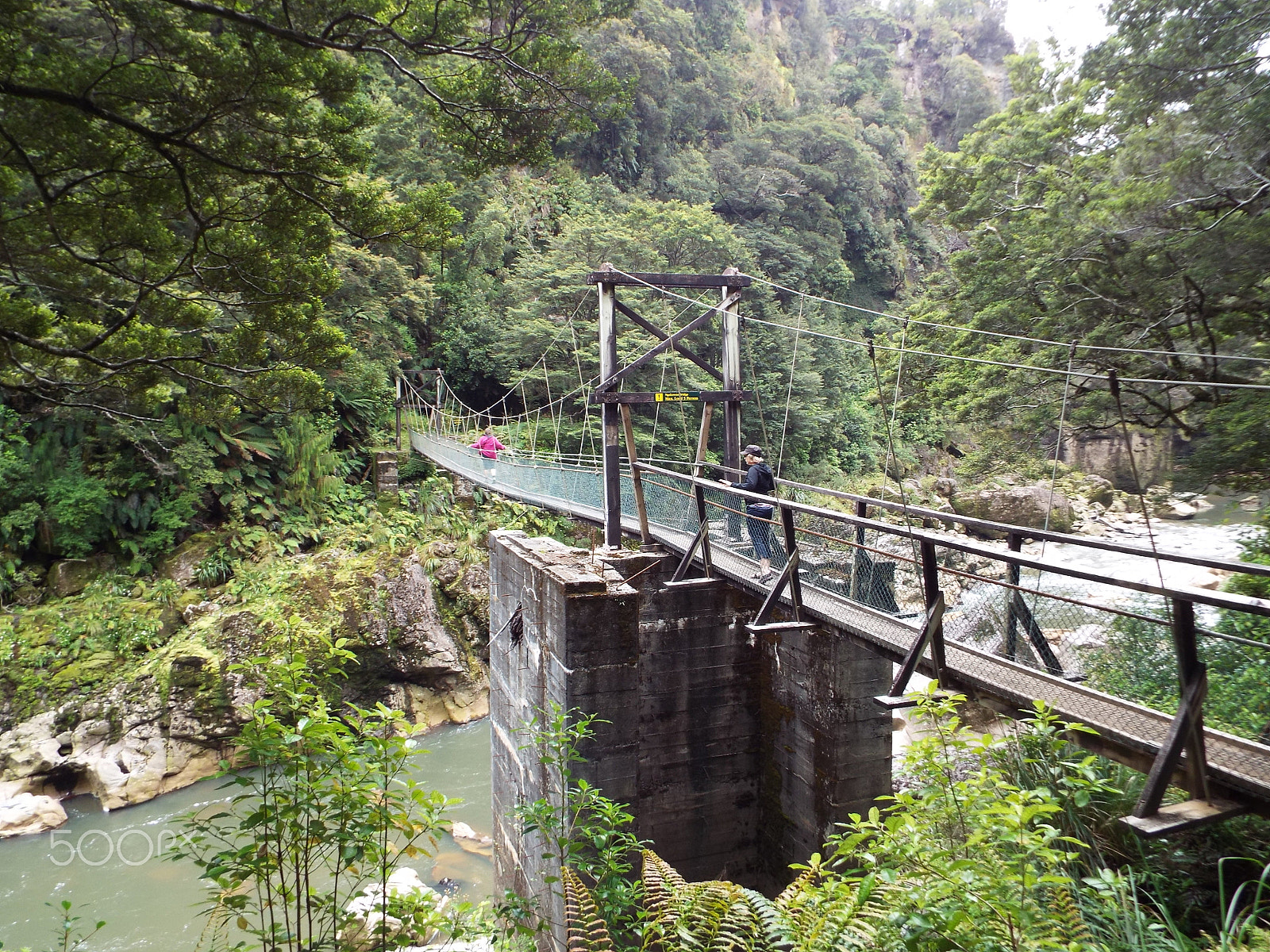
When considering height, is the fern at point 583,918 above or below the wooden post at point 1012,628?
below

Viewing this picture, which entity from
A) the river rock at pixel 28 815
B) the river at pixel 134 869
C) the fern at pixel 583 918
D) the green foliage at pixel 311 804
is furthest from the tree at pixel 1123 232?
the river rock at pixel 28 815

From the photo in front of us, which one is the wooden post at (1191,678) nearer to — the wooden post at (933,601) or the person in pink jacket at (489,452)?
the wooden post at (933,601)

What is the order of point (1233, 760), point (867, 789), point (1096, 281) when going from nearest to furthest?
point (1233, 760), point (867, 789), point (1096, 281)

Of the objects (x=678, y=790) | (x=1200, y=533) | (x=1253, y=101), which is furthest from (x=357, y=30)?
(x=1200, y=533)

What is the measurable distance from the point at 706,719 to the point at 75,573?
8114 mm

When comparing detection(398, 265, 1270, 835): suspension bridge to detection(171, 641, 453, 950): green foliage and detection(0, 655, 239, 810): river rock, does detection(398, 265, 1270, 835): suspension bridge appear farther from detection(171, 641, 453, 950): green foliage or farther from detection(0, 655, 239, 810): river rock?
detection(0, 655, 239, 810): river rock

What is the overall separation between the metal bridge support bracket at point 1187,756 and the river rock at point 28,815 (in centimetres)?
832

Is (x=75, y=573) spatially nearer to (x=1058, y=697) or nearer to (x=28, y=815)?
(x=28, y=815)

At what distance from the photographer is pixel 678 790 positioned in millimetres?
4953

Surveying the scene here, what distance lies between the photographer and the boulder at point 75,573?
28.2 feet

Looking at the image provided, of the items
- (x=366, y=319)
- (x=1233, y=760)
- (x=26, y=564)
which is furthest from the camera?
(x=366, y=319)

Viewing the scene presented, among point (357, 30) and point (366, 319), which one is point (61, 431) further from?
point (357, 30)

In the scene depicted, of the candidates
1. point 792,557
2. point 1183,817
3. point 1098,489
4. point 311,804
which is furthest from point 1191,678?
point 1098,489

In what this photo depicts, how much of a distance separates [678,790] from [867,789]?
124 centimetres
